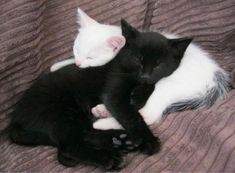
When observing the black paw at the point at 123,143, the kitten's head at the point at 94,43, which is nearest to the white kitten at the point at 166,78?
the kitten's head at the point at 94,43

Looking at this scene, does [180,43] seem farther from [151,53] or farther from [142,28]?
[142,28]

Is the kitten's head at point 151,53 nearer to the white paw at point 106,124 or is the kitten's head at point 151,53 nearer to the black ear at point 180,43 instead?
the black ear at point 180,43

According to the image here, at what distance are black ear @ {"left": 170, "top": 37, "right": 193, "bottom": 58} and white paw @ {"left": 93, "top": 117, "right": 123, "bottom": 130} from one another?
380mm

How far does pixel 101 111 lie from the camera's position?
1872 millimetres

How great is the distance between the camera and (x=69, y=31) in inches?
86.8

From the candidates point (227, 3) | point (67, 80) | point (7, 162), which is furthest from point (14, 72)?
point (227, 3)

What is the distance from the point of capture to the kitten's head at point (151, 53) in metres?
1.89

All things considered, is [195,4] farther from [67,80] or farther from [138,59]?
[67,80]

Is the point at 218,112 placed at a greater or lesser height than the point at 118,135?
lesser

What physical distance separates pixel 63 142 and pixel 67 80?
0.98 feet

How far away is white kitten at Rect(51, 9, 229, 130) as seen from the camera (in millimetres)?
1917

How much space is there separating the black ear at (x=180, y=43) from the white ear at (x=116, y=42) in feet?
0.63

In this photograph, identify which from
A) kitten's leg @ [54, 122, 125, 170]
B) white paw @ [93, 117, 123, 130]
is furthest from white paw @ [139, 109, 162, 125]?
kitten's leg @ [54, 122, 125, 170]

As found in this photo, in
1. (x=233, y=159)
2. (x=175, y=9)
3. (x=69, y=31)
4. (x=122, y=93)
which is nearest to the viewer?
(x=233, y=159)
